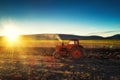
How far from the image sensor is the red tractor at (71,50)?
1698 centimetres

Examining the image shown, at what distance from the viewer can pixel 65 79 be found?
9836 millimetres

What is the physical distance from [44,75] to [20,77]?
1438 millimetres

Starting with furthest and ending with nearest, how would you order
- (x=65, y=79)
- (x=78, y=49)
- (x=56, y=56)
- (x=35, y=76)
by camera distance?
1. (x=56, y=56)
2. (x=78, y=49)
3. (x=35, y=76)
4. (x=65, y=79)

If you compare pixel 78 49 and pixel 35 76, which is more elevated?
pixel 78 49

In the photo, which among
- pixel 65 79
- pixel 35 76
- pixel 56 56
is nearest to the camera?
pixel 65 79

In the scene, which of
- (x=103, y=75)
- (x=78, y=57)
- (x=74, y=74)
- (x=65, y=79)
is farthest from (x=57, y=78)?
(x=78, y=57)

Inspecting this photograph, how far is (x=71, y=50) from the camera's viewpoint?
55.8ft

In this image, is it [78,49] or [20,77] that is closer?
[20,77]

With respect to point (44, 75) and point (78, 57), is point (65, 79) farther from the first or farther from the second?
point (78, 57)

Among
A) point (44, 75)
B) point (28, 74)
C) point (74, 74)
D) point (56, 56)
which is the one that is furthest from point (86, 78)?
point (56, 56)

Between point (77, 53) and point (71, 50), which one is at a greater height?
point (71, 50)

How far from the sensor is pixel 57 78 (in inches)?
399

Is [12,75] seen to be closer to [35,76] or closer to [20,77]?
[20,77]

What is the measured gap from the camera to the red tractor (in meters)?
17.0
